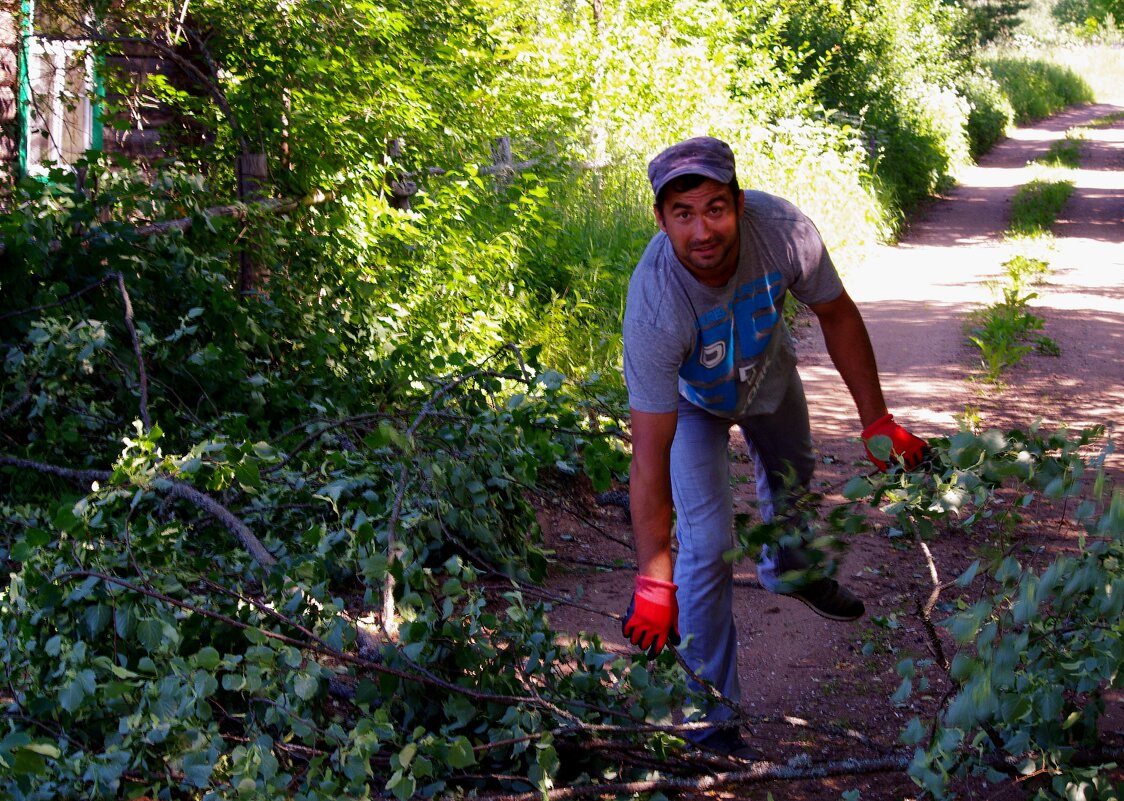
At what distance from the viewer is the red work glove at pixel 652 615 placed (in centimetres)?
285

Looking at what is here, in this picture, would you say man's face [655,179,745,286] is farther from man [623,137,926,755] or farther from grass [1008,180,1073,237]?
grass [1008,180,1073,237]

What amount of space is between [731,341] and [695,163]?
0.53 meters

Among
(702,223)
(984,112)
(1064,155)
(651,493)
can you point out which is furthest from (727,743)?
(984,112)

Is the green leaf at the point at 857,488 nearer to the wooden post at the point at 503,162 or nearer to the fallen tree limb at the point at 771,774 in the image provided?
the fallen tree limb at the point at 771,774

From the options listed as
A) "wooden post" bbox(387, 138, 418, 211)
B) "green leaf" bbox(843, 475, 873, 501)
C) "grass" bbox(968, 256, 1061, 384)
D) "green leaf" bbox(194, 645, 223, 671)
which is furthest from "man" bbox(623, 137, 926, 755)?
"grass" bbox(968, 256, 1061, 384)

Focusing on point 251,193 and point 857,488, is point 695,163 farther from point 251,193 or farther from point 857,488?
point 251,193

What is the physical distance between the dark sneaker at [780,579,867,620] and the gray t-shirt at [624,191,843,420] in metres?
0.78

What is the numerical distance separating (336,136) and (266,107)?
0.41 m

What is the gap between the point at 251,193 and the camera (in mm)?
6105

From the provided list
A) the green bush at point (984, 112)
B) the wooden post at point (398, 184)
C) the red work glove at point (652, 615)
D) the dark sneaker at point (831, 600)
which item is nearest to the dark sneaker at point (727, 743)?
the red work glove at point (652, 615)

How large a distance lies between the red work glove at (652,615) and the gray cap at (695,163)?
1.03m

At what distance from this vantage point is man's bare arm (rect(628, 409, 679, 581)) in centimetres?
293

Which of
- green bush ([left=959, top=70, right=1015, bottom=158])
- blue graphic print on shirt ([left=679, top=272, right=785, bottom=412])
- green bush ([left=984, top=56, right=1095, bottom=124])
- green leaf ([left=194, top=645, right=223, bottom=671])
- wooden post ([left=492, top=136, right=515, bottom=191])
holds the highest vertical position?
green bush ([left=984, top=56, right=1095, bottom=124])

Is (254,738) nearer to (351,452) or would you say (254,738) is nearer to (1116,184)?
(351,452)
